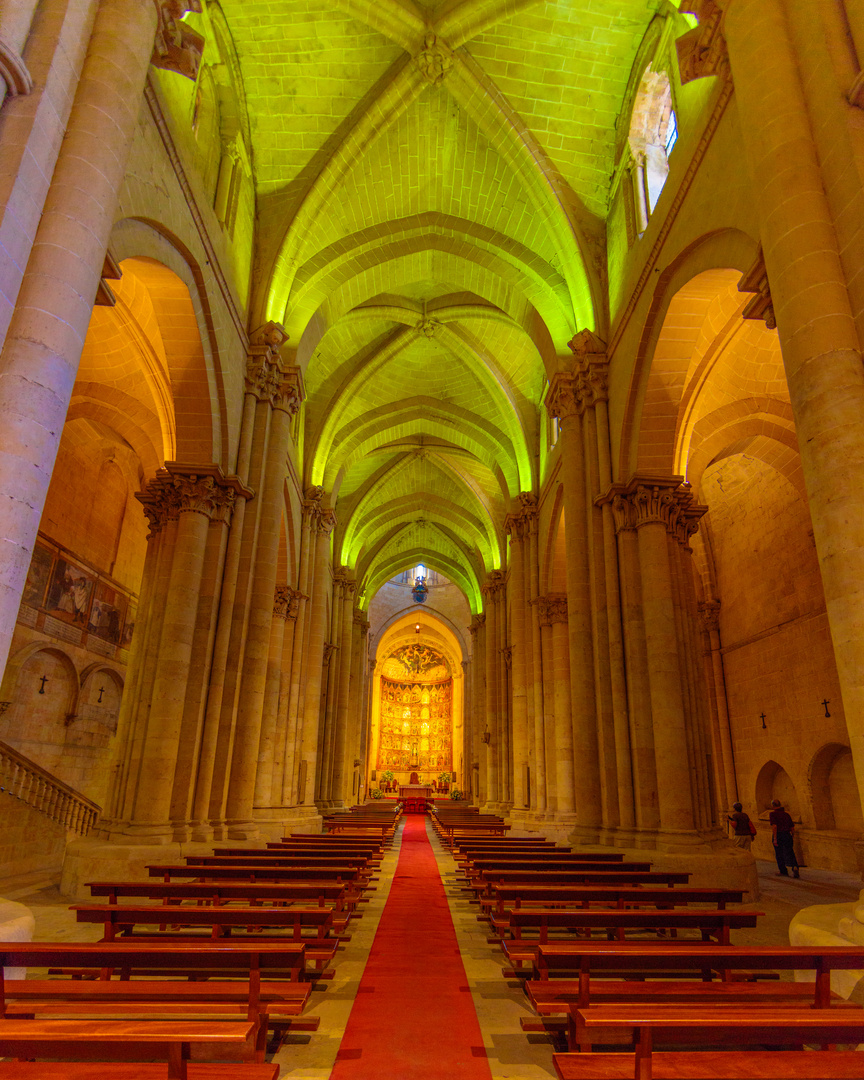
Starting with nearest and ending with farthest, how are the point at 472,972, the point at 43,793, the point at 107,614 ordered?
the point at 472,972
the point at 43,793
the point at 107,614

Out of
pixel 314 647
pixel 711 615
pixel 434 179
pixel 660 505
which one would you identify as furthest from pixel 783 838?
pixel 434 179

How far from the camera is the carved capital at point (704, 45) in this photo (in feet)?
Result: 24.7

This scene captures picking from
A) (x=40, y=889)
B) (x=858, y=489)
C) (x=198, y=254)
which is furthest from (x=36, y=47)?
(x=40, y=889)

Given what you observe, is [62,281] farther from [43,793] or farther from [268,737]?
[43,793]

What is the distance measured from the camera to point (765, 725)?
17.1 metres

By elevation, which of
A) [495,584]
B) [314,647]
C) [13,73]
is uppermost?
[495,584]

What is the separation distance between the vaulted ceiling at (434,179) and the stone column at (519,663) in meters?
1.78

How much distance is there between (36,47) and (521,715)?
17784mm

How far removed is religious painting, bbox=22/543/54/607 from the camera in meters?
15.3

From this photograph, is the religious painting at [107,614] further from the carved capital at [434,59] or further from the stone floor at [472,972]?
the carved capital at [434,59]

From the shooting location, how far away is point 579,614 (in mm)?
12703

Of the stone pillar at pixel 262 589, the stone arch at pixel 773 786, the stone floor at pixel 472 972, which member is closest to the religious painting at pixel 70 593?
the stone pillar at pixel 262 589

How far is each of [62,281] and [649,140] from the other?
11075 millimetres

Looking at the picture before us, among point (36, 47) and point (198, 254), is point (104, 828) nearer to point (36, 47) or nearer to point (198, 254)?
point (198, 254)
